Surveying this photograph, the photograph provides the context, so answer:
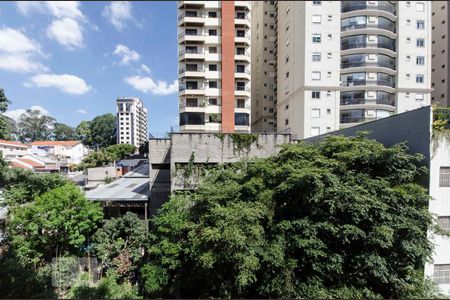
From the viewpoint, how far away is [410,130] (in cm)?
849

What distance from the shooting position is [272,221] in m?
8.51

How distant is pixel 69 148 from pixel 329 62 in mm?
48494

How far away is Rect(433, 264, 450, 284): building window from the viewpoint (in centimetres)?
832

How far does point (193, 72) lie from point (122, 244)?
19949 millimetres

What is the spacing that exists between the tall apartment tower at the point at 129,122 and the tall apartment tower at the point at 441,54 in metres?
60.9

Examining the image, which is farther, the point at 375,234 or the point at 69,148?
the point at 69,148

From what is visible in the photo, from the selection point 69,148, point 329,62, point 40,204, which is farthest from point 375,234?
point 69,148

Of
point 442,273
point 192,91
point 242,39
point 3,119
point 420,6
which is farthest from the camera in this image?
point 242,39

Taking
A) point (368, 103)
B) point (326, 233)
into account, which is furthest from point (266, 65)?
point (326, 233)

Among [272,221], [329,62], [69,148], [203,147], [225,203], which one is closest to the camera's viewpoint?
[272,221]

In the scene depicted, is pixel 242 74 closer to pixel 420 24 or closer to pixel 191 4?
pixel 191 4

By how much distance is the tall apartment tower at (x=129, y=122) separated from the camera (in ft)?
207

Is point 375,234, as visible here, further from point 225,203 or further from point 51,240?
point 51,240

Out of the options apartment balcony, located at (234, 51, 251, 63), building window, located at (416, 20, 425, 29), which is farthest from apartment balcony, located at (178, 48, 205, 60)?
building window, located at (416, 20, 425, 29)
